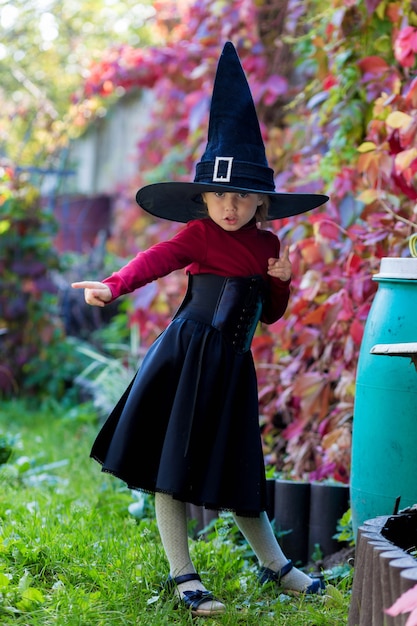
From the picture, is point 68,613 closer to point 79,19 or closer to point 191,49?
point 191,49

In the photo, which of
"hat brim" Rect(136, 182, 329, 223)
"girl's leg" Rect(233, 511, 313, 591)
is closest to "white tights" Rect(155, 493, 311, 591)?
"girl's leg" Rect(233, 511, 313, 591)

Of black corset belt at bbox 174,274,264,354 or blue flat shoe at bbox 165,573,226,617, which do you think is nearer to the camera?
blue flat shoe at bbox 165,573,226,617

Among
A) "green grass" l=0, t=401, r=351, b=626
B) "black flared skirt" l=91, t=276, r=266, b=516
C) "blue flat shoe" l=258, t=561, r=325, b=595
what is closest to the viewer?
"green grass" l=0, t=401, r=351, b=626

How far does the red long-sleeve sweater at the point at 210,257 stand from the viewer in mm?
2600

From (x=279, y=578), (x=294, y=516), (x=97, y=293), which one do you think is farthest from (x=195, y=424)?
(x=294, y=516)

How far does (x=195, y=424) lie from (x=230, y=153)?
78cm

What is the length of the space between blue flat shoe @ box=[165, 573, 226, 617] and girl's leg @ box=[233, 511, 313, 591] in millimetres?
248

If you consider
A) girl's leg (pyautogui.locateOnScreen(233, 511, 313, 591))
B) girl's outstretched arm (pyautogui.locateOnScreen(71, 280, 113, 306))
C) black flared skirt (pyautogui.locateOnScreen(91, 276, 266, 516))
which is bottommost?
girl's leg (pyautogui.locateOnScreen(233, 511, 313, 591))

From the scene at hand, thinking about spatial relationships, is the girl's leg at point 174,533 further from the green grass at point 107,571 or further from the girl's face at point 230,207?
the girl's face at point 230,207

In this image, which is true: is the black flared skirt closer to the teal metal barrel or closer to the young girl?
the young girl

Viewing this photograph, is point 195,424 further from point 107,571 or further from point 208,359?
point 107,571

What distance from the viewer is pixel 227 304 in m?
2.70

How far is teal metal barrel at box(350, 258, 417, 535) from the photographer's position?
2.71 metres

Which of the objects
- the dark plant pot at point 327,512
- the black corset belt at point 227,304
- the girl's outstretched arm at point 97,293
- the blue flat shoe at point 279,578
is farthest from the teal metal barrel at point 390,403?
the girl's outstretched arm at point 97,293
